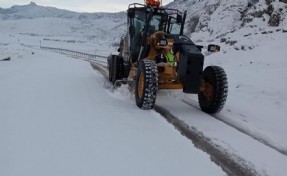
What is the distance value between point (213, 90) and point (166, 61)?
163cm

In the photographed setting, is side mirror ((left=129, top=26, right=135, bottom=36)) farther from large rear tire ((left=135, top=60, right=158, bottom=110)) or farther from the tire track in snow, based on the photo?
the tire track in snow

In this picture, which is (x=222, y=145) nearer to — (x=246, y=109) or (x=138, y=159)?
(x=138, y=159)

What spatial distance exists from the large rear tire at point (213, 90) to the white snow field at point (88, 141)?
1.51m

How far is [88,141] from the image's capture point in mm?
6094

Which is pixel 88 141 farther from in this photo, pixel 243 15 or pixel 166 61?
pixel 243 15

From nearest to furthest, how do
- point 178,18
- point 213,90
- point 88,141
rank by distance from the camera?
point 88,141 → point 213,90 → point 178,18

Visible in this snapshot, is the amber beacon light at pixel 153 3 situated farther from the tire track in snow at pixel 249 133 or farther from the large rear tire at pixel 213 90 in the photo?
the tire track in snow at pixel 249 133

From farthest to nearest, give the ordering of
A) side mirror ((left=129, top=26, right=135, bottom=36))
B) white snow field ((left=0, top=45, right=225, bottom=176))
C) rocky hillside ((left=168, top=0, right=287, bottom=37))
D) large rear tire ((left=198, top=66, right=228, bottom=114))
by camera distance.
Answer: rocky hillside ((left=168, top=0, right=287, bottom=37))
side mirror ((left=129, top=26, right=135, bottom=36))
large rear tire ((left=198, top=66, right=228, bottom=114))
white snow field ((left=0, top=45, right=225, bottom=176))

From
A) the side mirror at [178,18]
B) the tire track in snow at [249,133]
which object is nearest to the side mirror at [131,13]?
the side mirror at [178,18]

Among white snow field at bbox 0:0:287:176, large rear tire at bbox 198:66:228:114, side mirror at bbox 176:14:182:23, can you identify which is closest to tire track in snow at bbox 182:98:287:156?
white snow field at bbox 0:0:287:176

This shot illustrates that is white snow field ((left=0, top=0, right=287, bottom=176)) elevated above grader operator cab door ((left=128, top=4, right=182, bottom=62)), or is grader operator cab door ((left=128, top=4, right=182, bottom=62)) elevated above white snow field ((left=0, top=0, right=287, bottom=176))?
grader operator cab door ((left=128, top=4, right=182, bottom=62))

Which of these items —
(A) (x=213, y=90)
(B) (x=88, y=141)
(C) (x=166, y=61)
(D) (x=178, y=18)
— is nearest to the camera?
(B) (x=88, y=141)

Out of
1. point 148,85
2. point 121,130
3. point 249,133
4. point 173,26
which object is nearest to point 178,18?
point 173,26

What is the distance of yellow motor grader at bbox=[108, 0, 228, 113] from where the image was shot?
8.82 m
